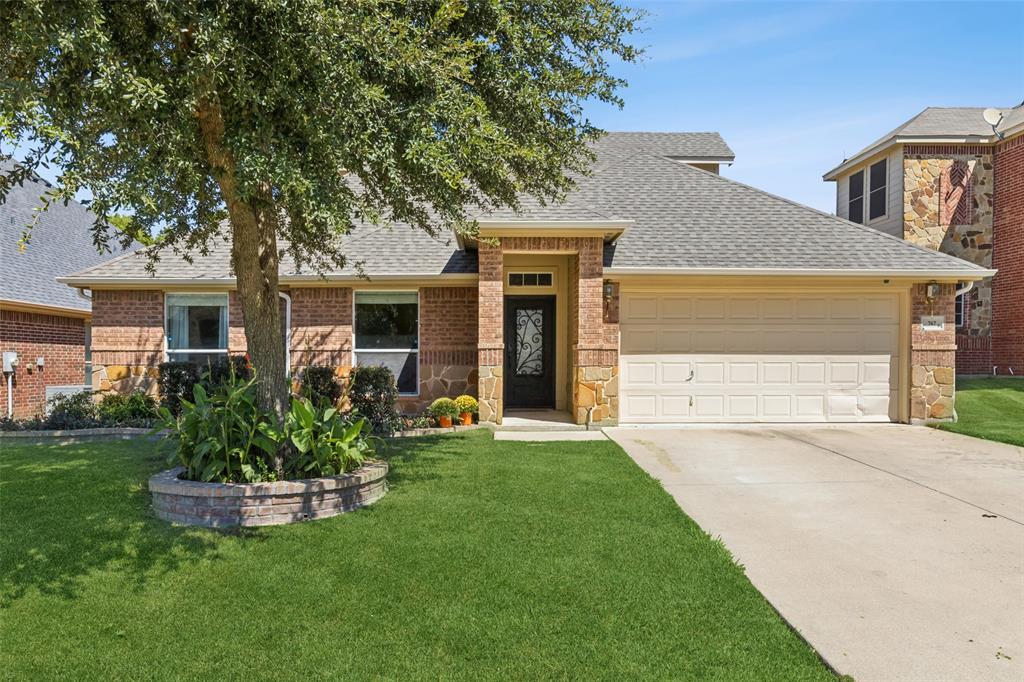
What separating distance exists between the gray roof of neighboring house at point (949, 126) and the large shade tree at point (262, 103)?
578 inches

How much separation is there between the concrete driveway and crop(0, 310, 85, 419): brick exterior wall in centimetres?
1374

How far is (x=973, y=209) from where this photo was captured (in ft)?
51.3

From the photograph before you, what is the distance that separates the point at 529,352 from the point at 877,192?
41.4 ft

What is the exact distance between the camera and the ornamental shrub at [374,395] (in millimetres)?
9883

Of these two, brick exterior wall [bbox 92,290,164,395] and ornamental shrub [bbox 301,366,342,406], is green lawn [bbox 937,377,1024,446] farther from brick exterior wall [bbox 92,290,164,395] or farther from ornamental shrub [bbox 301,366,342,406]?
brick exterior wall [bbox 92,290,164,395]

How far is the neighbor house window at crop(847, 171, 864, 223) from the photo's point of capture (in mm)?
18016

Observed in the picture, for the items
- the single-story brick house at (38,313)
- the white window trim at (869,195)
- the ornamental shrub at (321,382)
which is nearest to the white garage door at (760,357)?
the ornamental shrub at (321,382)

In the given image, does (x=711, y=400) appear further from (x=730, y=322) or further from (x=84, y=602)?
(x=84, y=602)

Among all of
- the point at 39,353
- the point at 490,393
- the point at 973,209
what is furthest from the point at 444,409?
the point at 973,209

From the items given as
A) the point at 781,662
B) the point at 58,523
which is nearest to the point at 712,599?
the point at 781,662

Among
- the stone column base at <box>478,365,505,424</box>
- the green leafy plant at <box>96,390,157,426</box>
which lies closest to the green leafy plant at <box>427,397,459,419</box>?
the stone column base at <box>478,365,505,424</box>

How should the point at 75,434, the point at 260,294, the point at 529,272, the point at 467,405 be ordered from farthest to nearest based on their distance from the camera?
the point at 529,272
the point at 467,405
the point at 75,434
the point at 260,294

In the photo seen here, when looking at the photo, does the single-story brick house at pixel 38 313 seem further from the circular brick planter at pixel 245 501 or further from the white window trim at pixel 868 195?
the white window trim at pixel 868 195

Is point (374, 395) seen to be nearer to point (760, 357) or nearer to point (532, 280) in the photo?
point (532, 280)
